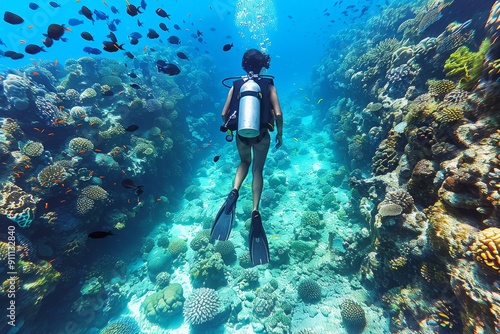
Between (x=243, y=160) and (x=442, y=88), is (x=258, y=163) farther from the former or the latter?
(x=442, y=88)

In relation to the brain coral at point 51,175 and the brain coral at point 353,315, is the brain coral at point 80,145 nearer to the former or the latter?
the brain coral at point 51,175

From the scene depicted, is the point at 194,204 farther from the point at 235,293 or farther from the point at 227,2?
the point at 227,2

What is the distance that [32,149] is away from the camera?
7.83 m

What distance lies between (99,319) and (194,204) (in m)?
6.89

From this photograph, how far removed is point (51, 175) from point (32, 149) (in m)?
1.29

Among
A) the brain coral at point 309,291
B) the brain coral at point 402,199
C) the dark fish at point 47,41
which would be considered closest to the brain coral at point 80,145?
the dark fish at point 47,41

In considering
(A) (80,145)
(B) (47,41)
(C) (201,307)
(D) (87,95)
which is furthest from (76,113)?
(C) (201,307)

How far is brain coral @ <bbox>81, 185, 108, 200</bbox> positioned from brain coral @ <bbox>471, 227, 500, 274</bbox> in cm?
1094


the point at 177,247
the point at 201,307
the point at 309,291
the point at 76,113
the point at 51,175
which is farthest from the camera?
the point at 177,247

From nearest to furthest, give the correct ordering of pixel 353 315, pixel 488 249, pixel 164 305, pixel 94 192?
pixel 488 249
pixel 353 315
pixel 164 305
pixel 94 192

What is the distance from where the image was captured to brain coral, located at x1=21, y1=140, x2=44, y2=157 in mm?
7770

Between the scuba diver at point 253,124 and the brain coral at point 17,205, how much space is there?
6.47 meters

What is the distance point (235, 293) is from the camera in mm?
8141

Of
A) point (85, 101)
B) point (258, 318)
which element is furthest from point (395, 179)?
point (85, 101)
